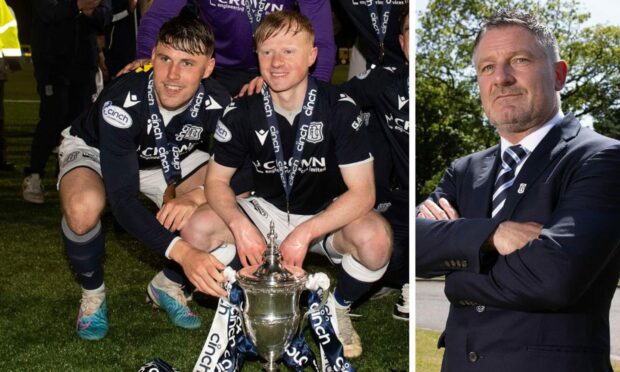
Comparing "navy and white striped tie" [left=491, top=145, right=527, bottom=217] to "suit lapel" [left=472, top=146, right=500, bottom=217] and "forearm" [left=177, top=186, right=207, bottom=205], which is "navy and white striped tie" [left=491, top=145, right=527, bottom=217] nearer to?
"suit lapel" [left=472, top=146, right=500, bottom=217]

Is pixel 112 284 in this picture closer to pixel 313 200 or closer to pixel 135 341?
pixel 135 341

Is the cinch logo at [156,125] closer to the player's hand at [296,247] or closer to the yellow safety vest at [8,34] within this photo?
the player's hand at [296,247]

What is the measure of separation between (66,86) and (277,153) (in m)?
3.60

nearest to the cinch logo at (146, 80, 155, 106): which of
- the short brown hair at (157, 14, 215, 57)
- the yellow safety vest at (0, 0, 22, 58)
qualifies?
the short brown hair at (157, 14, 215, 57)

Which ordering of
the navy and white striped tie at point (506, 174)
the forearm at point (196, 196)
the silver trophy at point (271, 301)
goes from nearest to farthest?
the navy and white striped tie at point (506, 174) → the silver trophy at point (271, 301) → the forearm at point (196, 196)

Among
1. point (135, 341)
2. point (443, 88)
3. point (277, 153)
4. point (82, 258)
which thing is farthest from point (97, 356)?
point (443, 88)

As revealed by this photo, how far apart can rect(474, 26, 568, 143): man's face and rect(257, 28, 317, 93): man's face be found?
1.39 m

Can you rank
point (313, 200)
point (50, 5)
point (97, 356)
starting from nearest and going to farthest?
1. point (97, 356)
2. point (313, 200)
3. point (50, 5)

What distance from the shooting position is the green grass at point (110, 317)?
9.58ft

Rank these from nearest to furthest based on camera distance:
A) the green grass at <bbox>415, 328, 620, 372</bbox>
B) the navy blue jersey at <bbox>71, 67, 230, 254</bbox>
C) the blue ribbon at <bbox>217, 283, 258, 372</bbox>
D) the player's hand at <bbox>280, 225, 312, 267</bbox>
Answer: the green grass at <bbox>415, 328, 620, 372</bbox> → the blue ribbon at <bbox>217, 283, 258, 372</bbox> → the player's hand at <bbox>280, 225, 312, 267</bbox> → the navy blue jersey at <bbox>71, 67, 230, 254</bbox>

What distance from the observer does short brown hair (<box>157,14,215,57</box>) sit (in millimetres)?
3156

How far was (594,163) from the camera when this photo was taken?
1467 millimetres

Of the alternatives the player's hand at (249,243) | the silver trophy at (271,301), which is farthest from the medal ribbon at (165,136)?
the silver trophy at (271,301)

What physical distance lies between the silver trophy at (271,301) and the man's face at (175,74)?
98 centimetres
